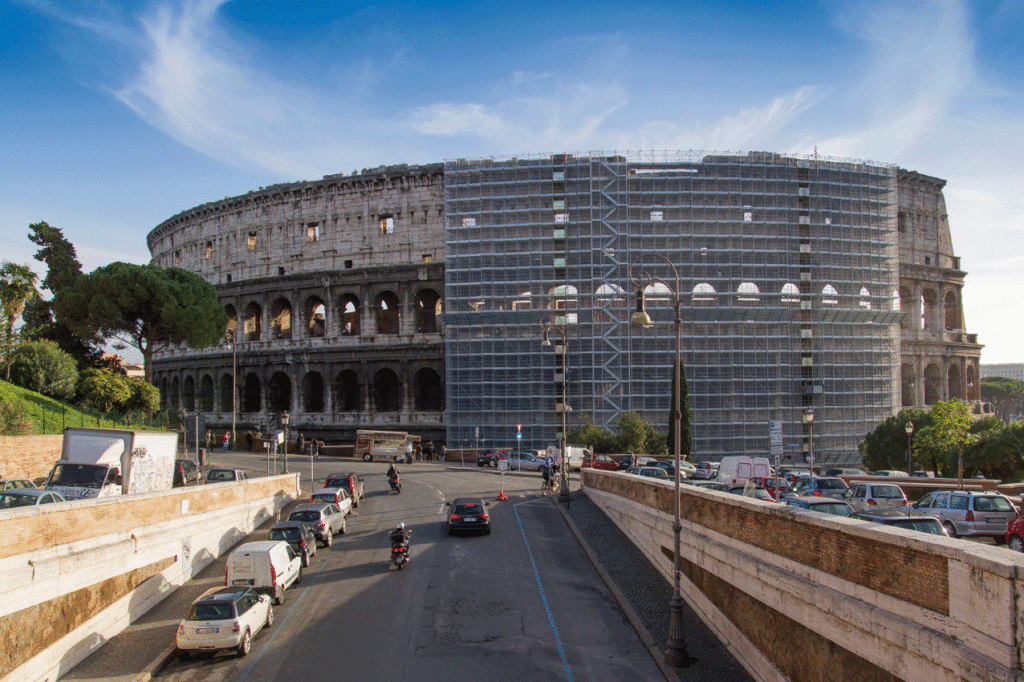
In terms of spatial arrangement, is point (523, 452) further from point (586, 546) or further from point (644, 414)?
point (586, 546)

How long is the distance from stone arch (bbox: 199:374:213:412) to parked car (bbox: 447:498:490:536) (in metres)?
54.4

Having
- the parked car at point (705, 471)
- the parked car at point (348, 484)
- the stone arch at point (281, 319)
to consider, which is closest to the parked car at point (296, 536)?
the parked car at point (348, 484)

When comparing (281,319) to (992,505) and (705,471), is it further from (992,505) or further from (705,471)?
(992,505)

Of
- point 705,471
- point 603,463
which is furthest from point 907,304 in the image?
point 603,463

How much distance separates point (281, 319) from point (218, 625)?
5980 centimetres

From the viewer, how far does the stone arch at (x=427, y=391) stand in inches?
2496

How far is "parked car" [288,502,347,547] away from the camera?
23.8m

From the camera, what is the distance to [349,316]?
244ft

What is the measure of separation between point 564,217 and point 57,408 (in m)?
35.7

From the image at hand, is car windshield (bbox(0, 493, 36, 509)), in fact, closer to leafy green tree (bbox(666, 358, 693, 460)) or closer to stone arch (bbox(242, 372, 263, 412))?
leafy green tree (bbox(666, 358, 693, 460))

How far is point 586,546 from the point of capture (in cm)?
2481

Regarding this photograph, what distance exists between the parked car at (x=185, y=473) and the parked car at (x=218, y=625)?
62.8 feet

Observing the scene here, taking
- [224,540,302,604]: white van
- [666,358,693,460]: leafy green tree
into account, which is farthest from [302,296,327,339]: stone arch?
[224,540,302,604]: white van

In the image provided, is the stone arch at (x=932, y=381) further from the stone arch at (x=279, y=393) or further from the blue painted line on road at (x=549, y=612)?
the stone arch at (x=279, y=393)
